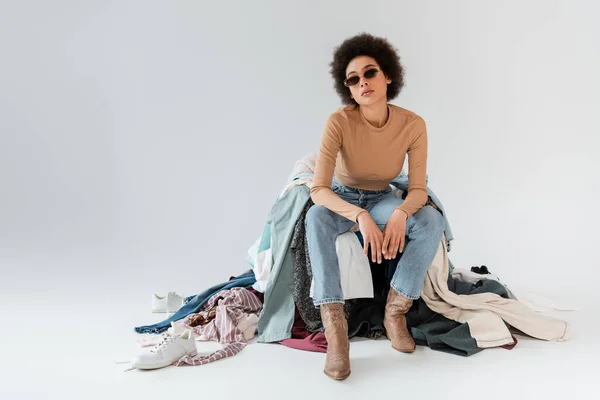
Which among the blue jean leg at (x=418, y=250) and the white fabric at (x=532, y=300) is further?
the white fabric at (x=532, y=300)

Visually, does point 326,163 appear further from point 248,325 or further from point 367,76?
point 248,325

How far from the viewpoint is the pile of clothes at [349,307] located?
3371 millimetres

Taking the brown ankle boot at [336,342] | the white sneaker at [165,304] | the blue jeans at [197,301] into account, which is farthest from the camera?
the white sneaker at [165,304]

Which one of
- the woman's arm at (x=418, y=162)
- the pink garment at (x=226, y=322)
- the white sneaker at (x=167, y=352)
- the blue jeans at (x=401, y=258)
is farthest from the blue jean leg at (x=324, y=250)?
the white sneaker at (x=167, y=352)

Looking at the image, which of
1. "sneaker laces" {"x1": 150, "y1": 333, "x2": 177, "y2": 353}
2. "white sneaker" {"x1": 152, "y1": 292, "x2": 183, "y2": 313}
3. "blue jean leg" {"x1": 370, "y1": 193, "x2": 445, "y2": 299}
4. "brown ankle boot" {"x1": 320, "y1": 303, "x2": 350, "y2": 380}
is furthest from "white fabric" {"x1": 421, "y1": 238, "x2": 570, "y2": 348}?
"white sneaker" {"x1": 152, "y1": 292, "x2": 183, "y2": 313}

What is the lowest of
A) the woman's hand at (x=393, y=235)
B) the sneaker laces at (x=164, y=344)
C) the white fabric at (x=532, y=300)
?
the white fabric at (x=532, y=300)

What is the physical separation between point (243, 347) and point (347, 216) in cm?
87

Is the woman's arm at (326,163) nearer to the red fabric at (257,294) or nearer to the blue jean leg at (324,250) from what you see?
the blue jean leg at (324,250)

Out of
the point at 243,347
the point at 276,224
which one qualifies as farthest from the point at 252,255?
the point at 243,347

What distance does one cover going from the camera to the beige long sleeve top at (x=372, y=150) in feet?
11.4

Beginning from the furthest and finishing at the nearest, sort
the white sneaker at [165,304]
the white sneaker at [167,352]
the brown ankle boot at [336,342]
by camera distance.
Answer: the white sneaker at [165,304], the white sneaker at [167,352], the brown ankle boot at [336,342]

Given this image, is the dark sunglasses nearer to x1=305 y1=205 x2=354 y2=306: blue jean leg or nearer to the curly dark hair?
the curly dark hair

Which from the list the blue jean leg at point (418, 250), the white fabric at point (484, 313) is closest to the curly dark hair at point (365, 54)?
the blue jean leg at point (418, 250)

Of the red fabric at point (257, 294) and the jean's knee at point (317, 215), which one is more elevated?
the jean's knee at point (317, 215)
